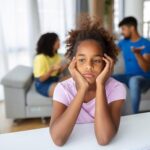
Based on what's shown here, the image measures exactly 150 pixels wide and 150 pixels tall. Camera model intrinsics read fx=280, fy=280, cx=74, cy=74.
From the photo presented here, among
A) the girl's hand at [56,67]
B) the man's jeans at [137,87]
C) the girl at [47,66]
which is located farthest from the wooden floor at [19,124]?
the man's jeans at [137,87]

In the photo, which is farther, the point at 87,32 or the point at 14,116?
the point at 14,116

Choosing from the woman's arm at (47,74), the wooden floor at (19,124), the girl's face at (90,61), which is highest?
the girl's face at (90,61)

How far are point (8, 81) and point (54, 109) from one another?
1.81m

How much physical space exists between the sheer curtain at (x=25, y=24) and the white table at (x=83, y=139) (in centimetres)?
262

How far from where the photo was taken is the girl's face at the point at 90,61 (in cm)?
104

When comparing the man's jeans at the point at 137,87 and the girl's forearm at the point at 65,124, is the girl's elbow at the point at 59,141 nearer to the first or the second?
the girl's forearm at the point at 65,124

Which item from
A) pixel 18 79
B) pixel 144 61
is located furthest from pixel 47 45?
pixel 144 61

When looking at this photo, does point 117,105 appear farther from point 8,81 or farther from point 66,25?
point 66,25

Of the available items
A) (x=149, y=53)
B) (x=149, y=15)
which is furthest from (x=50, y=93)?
(x=149, y=15)

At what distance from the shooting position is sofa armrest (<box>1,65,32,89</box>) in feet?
9.14

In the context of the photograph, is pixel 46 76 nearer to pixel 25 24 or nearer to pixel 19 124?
pixel 19 124

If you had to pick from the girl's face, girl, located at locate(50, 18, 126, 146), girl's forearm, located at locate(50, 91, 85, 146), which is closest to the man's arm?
girl, located at locate(50, 18, 126, 146)

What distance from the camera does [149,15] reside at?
5027mm

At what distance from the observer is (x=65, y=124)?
95 centimetres
